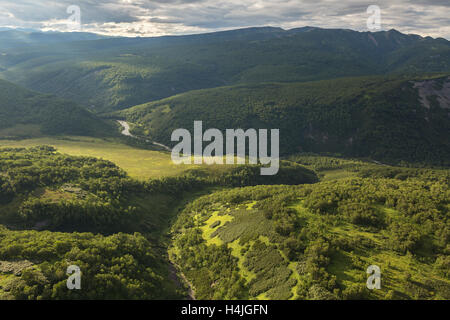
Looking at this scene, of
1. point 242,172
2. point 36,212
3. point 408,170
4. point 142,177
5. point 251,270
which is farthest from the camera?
point 408,170

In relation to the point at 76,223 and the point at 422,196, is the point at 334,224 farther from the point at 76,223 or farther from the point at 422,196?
the point at 76,223

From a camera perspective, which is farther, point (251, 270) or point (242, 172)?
point (242, 172)

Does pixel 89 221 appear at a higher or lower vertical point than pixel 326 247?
lower

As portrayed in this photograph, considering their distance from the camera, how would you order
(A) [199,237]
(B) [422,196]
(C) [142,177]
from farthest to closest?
(C) [142,177] → (A) [199,237] → (B) [422,196]

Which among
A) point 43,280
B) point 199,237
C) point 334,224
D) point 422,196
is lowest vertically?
point 199,237

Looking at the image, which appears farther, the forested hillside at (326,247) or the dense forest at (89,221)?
the dense forest at (89,221)

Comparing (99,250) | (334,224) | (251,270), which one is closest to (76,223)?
(99,250)

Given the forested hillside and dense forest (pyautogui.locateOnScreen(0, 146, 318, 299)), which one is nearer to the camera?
the forested hillside

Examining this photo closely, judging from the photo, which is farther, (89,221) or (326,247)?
(89,221)

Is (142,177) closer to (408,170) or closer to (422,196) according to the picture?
(422,196)

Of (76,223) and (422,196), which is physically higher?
(422,196)
